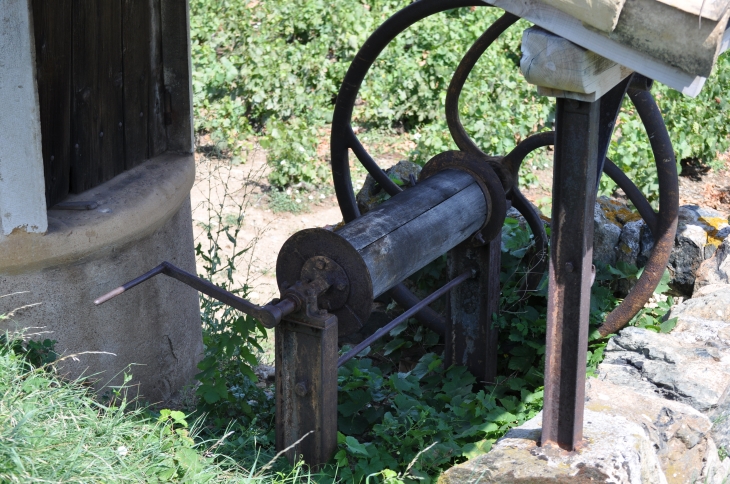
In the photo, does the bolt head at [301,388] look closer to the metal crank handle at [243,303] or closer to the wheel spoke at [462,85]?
the metal crank handle at [243,303]

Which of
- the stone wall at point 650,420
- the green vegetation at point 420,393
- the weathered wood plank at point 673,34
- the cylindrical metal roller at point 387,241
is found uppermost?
the weathered wood plank at point 673,34

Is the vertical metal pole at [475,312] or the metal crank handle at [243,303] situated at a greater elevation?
the metal crank handle at [243,303]

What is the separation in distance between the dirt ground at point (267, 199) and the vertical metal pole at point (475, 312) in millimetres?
2037

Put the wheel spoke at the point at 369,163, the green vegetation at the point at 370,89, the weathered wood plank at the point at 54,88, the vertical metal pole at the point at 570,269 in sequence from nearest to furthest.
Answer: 1. the vertical metal pole at the point at 570,269
2. the weathered wood plank at the point at 54,88
3. the wheel spoke at the point at 369,163
4. the green vegetation at the point at 370,89

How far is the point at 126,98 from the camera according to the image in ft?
11.4

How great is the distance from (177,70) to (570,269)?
1964 millimetres

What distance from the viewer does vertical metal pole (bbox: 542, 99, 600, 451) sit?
2473 mm

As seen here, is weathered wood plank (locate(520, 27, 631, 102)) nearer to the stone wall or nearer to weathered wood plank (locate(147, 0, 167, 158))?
the stone wall

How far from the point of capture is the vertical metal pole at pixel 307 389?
2.81 metres

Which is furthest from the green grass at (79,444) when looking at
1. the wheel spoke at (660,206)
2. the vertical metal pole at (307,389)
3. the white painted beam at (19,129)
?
the wheel spoke at (660,206)

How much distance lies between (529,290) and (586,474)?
5.13 feet

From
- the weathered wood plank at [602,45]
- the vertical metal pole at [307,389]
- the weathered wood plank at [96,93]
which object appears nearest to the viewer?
the weathered wood plank at [602,45]

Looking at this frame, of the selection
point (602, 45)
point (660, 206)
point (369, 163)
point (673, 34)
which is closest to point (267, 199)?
point (369, 163)

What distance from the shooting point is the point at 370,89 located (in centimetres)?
777
